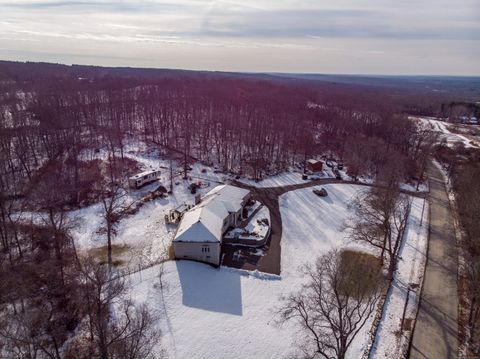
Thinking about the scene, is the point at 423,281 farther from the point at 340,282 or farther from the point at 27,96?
the point at 27,96

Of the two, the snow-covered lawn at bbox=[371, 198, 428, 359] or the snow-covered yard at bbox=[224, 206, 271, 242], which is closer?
the snow-covered lawn at bbox=[371, 198, 428, 359]

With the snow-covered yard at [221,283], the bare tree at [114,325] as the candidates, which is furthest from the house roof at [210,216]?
the bare tree at [114,325]

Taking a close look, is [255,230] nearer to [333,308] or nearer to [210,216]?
[210,216]

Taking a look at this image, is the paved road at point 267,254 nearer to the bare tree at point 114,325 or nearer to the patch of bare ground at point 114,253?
the patch of bare ground at point 114,253

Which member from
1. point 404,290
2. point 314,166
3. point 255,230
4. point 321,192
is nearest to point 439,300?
point 404,290

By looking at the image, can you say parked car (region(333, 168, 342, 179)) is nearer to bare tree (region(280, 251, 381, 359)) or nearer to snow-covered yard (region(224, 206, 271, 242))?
snow-covered yard (region(224, 206, 271, 242))

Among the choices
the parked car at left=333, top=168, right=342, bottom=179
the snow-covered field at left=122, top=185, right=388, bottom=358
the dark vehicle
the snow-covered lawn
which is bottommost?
the snow-covered field at left=122, top=185, right=388, bottom=358

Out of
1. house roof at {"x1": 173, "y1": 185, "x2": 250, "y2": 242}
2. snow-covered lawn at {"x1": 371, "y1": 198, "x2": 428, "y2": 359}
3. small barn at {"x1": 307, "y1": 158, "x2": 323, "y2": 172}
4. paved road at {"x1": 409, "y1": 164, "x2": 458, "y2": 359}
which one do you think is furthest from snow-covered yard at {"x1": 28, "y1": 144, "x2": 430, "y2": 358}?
small barn at {"x1": 307, "y1": 158, "x2": 323, "y2": 172}
